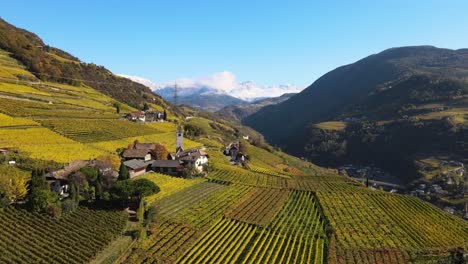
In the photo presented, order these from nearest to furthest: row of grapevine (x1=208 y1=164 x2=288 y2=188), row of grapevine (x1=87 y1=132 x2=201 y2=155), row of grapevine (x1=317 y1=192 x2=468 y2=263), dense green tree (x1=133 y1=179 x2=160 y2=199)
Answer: row of grapevine (x1=317 y1=192 x2=468 y2=263) → dense green tree (x1=133 y1=179 x2=160 y2=199) → row of grapevine (x1=208 y1=164 x2=288 y2=188) → row of grapevine (x1=87 y1=132 x2=201 y2=155)

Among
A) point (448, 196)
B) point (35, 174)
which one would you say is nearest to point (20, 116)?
point (35, 174)

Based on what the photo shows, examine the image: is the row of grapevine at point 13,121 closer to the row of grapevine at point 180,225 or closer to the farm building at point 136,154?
the farm building at point 136,154

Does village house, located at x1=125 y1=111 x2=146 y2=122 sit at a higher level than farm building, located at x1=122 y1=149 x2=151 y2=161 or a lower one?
higher

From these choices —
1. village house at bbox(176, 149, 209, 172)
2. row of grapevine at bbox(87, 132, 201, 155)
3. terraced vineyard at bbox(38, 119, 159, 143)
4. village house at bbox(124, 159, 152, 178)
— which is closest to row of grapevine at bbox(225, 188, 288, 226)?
village house at bbox(176, 149, 209, 172)

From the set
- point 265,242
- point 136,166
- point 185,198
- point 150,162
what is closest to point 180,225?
point 265,242

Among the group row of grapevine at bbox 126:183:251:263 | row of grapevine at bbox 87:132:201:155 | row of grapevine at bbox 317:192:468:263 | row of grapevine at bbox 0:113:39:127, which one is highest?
row of grapevine at bbox 0:113:39:127

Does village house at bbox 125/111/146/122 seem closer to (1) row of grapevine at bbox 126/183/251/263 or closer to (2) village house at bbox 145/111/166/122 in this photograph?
(2) village house at bbox 145/111/166/122

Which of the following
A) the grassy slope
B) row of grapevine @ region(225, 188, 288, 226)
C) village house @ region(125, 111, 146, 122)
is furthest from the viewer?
village house @ region(125, 111, 146, 122)

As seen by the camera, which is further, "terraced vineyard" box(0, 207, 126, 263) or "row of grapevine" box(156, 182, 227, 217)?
"row of grapevine" box(156, 182, 227, 217)

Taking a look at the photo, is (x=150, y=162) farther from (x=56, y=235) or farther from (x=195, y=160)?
(x=56, y=235)
